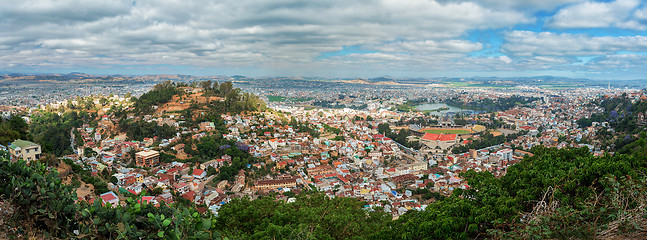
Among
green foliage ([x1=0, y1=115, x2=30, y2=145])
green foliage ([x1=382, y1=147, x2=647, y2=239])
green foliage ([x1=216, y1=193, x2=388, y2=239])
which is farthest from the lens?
green foliage ([x1=0, y1=115, x2=30, y2=145])

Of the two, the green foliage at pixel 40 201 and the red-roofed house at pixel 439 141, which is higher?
the green foliage at pixel 40 201

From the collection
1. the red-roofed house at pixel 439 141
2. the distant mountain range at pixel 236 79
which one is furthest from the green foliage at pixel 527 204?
the distant mountain range at pixel 236 79

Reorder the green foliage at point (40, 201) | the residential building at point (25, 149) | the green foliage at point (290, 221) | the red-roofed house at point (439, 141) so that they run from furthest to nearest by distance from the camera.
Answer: the red-roofed house at point (439, 141) → the residential building at point (25, 149) → the green foliage at point (290, 221) → the green foliage at point (40, 201)

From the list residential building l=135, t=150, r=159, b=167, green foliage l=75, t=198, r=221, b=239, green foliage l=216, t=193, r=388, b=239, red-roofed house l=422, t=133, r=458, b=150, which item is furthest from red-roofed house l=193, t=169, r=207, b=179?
red-roofed house l=422, t=133, r=458, b=150

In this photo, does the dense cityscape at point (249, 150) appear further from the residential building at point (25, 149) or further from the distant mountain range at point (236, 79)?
the distant mountain range at point (236, 79)

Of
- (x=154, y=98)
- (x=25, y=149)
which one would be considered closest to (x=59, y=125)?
(x=154, y=98)

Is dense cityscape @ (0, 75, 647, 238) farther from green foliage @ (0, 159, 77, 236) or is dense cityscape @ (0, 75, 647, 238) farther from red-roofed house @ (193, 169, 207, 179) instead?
green foliage @ (0, 159, 77, 236)

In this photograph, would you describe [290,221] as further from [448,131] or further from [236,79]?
[236,79]

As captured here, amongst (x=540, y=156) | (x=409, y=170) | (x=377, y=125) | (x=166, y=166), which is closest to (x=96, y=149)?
(x=166, y=166)
